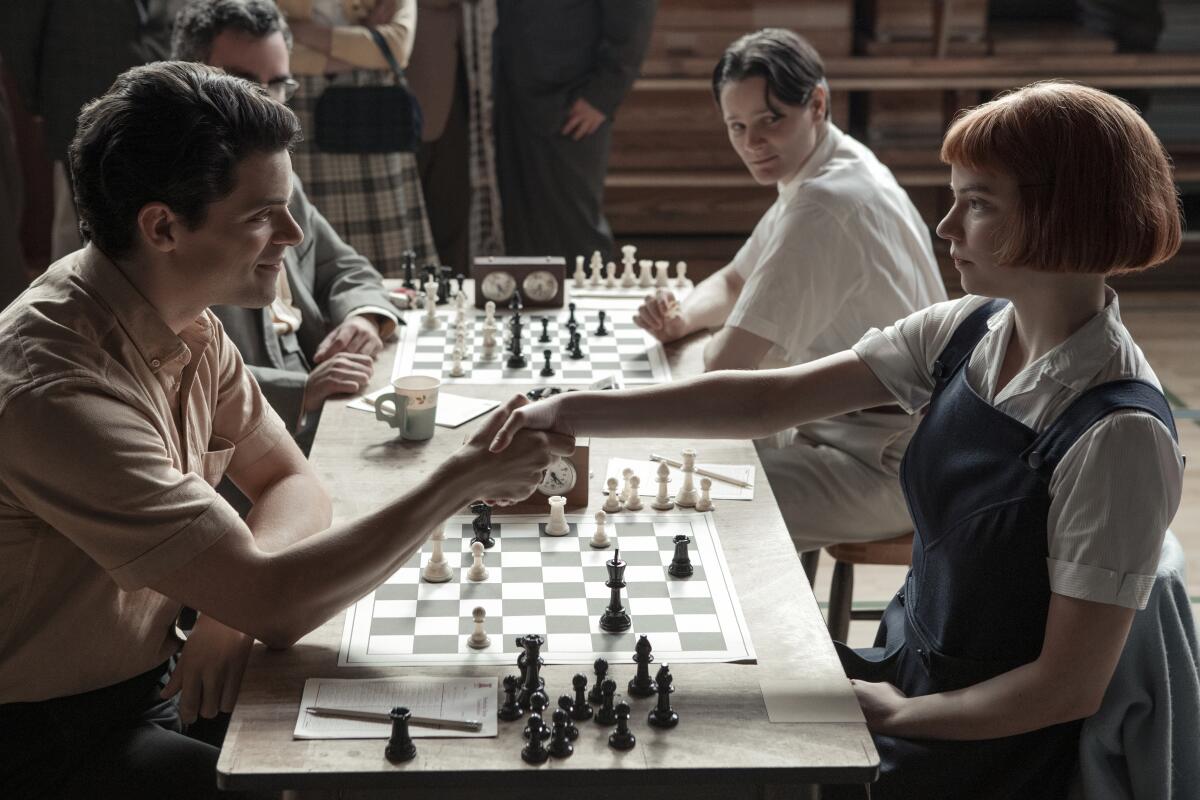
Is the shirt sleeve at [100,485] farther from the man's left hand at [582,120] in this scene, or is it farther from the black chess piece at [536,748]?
the man's left hand at [582,120]

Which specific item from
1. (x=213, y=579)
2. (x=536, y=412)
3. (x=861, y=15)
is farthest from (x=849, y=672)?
(x=861, y=15)

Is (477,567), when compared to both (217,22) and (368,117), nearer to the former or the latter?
(217,22)

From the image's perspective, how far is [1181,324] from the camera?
5.79 m

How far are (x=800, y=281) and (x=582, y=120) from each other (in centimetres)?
254

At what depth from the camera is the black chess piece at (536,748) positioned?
1475mm

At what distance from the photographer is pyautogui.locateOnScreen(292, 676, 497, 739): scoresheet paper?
153 centimetres

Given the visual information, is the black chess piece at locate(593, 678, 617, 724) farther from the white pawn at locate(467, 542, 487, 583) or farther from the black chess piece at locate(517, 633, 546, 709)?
the white pawn at locate(467, 542, 487, 583)

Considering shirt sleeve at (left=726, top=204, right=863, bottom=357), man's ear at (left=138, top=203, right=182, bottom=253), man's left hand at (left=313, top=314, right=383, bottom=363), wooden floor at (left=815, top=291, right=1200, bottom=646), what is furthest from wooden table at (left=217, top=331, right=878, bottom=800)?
wooden floor at (left=815, top=291, right=1200, bottom=646)

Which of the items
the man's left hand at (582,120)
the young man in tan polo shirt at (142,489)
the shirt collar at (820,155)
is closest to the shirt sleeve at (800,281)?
the shirt collar at (820,155)

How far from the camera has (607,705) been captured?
1.56 metres

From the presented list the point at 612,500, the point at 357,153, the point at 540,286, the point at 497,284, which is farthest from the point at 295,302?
the point at 357,153

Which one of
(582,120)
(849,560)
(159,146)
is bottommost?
(849,560)

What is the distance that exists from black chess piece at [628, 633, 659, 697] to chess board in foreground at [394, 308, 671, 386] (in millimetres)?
1113

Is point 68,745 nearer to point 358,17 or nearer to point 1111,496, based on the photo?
point 1111,496
